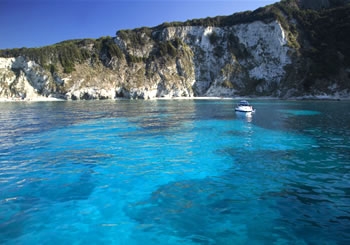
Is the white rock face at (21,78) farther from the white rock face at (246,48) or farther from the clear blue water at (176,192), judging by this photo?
the clear blue water at (176,192)

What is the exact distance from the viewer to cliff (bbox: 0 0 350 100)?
132000 mm

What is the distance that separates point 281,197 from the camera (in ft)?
40.2

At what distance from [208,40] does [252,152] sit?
505ft

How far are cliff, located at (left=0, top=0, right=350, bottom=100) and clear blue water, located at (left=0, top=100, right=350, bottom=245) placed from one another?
111 meters

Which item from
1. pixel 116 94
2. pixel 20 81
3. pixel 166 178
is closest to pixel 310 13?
pixel 116 94

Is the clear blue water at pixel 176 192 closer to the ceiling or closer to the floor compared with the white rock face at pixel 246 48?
closer to the floor

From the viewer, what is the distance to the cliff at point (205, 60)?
132000mm

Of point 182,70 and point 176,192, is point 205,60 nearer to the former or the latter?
point 182,70

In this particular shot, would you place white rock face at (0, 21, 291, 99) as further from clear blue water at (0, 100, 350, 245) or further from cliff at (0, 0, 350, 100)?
clear blue water at (0, 100, 350, 245)

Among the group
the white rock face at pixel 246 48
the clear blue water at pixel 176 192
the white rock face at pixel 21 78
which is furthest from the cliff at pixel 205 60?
the clear blue water at pixel 176 192

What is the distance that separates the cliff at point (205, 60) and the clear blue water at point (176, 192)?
365ft

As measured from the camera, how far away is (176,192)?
13195 millimetres

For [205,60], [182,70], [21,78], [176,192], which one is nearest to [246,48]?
[205,60]

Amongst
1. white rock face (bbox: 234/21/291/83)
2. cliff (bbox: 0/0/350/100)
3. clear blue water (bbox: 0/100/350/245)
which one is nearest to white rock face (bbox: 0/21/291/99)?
white rock face (bbox: 234/21/291/83)
